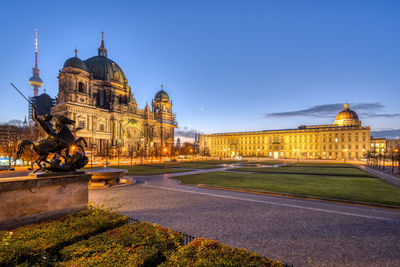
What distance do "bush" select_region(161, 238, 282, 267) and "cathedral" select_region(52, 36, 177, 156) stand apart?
49595 mm

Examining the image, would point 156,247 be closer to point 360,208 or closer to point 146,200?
point 146,200

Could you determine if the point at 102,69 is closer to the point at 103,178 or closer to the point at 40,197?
the point at 103,178

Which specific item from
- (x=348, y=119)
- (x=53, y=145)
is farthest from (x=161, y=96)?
(x=53, y=145)

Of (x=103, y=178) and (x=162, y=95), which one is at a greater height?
(x=162, y=95)

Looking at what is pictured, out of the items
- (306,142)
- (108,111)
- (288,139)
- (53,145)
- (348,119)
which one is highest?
(348,119)

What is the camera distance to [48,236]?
606cm

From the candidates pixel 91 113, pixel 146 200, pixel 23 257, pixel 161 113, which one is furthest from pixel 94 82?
pixel 23 257

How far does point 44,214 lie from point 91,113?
71952mm

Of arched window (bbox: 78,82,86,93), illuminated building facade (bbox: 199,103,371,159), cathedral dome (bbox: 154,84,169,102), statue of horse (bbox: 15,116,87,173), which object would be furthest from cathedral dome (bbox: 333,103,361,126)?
statue of horse (bbox: 15,116,87,173)

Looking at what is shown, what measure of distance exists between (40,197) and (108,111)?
80119 mm

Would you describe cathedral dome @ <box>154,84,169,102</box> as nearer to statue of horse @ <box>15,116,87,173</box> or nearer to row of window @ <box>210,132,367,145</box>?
row of window @ <box>210,132,367,145</box>

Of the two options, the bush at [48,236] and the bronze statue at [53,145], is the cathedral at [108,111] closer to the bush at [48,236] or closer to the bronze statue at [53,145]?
the bronze statue at [53,145]

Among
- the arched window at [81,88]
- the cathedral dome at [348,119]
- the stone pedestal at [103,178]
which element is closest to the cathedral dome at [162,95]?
the arched window at [81,88]

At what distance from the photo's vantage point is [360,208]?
11688 mm
